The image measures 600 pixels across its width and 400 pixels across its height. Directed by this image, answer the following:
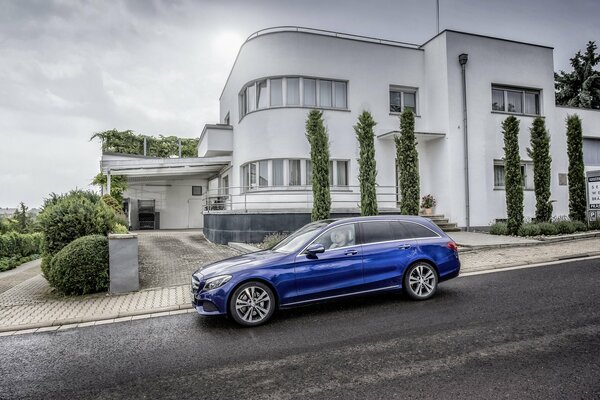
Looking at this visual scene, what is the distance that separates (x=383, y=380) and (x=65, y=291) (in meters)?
7.29

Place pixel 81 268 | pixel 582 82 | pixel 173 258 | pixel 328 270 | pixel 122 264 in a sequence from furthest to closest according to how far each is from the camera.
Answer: pixel 582 82 → pixel 173 258 → pixel 122 264 → pixel 81 268 → pixel 328 270

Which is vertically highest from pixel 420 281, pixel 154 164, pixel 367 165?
pixel 154 164

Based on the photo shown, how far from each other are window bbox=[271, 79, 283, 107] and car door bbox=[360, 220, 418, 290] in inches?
410

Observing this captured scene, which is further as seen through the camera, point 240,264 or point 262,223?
point 262,223

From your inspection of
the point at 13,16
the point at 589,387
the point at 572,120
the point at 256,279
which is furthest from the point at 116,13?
the point at 572,120

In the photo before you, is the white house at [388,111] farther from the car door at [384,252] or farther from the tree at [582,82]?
the tree at [582,82]

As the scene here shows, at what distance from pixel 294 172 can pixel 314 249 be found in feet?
32.7

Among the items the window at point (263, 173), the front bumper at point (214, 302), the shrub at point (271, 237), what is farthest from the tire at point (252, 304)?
the window at point (263, 173)

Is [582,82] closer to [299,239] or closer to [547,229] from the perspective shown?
[547,229]

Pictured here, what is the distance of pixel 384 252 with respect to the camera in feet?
21.8

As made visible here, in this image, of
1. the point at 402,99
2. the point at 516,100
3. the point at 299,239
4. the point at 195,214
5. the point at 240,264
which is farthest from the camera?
the point at 195,214

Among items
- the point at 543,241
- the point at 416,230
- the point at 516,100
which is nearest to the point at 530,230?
the point at 543,241

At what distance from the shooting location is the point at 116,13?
1352 cm

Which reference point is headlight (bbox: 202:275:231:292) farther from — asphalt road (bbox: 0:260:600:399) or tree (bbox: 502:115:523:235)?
tree (bbox: 502:115:523:235)
